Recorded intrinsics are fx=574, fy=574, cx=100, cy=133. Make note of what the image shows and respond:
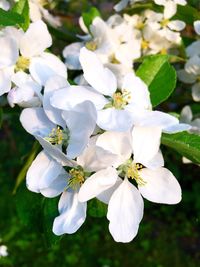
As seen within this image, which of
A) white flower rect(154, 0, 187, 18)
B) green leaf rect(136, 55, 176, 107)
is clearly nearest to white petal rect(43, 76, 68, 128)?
green leaf rect(136, 55, 176, 107)

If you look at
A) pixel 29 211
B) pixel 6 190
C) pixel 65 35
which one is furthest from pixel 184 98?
pixel 6 190

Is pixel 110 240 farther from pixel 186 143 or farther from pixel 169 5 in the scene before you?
pixel 186 143

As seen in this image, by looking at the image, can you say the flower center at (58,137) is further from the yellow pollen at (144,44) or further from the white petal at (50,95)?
the yellow pollen at (144,44)

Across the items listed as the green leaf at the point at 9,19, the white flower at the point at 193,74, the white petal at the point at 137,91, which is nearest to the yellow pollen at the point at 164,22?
the white flower at the point at 193,74

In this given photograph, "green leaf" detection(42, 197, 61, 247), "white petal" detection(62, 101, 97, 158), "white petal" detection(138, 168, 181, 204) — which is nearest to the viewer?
"white petal" detection(62, 101, 97, 158)

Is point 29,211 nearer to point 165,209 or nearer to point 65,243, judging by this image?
point 65,243

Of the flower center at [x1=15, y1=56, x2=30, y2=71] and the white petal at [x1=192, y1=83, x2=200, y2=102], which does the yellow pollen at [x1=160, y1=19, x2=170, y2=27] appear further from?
the flower center at [x1=15, y1=56, x2=30, y2=71]
